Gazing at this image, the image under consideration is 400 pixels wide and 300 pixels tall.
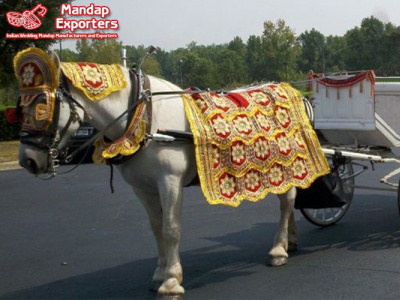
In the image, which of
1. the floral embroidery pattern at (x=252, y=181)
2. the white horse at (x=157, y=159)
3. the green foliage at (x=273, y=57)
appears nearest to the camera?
the white horse at (x=157, y=159)

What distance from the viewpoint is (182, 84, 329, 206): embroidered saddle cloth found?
5.19m

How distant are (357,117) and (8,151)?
50.6 ft

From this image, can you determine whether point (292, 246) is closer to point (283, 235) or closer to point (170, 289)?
point (283, 235)

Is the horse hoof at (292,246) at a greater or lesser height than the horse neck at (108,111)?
lesser

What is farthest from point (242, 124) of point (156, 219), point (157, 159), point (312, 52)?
point (312, 52)

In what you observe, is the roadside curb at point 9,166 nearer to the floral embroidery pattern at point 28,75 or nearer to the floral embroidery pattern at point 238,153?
the floral embroidery pattern at point 238,153

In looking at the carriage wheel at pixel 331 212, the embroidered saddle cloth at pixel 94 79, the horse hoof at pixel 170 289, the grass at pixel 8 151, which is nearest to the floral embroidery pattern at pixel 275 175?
the horse hoof at pixel 170 289

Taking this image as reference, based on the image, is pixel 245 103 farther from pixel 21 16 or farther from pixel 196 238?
pixel 21 16

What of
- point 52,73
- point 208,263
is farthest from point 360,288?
point 52,73

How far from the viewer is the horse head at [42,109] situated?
179 inches

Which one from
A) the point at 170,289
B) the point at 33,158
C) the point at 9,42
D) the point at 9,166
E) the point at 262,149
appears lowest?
the point at 9,166

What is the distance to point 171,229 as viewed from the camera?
4984 millimetres

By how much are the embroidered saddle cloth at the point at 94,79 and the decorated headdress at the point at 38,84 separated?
17cm

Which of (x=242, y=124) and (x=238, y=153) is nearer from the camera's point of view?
(x=238, y=153)
